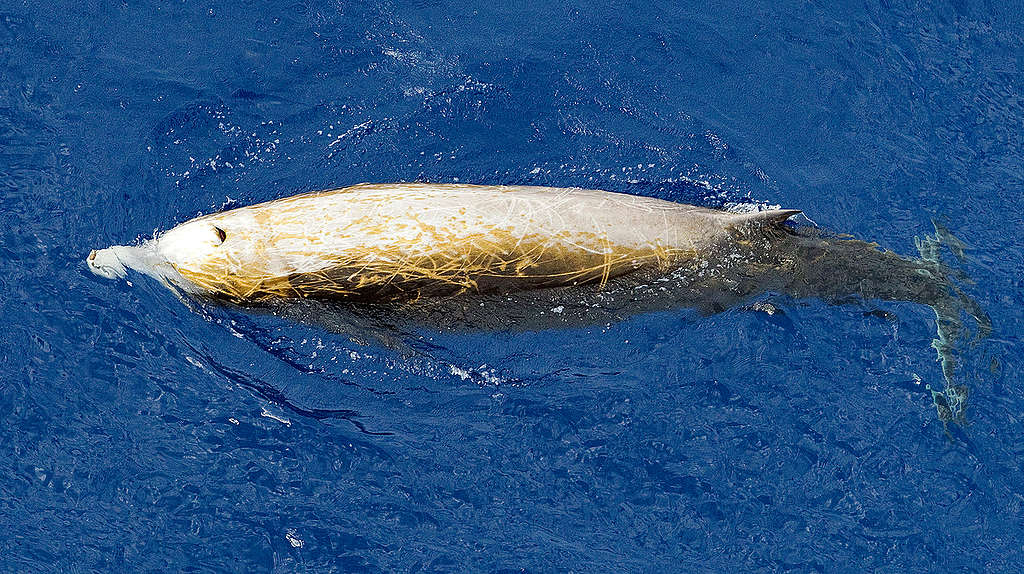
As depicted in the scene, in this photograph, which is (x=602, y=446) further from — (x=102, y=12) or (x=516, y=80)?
(x=102, y=12)

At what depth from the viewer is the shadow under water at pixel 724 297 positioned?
247 inches

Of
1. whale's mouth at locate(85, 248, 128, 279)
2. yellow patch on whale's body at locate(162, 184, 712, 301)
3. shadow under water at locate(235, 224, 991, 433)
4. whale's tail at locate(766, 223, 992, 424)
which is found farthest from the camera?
whale's tail at locate(766, 223, 992, 424)

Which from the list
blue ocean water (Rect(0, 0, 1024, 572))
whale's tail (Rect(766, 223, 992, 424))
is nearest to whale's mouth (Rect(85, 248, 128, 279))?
blue ocean water (Rect(0, 0, 1024, 572))

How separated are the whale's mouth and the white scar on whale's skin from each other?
22cm

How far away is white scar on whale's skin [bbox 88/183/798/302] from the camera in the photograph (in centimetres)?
590

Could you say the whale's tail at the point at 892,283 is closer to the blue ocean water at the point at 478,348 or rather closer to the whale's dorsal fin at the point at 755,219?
the blue ocean water at the point at 478,348

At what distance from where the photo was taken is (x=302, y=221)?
594 centimetres

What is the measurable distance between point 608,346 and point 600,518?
1369 millimetres

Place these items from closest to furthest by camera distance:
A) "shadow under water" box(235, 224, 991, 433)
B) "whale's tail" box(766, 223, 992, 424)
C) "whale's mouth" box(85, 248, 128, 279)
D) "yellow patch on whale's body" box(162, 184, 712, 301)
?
"yellow patch on whale's body" box(162, 184, 712, 301), "shadow under water" box(235, 224, 991, 433), "whale's mouth" box(85, 248, 128, 279), "whale's tail" box(766, 223, 992, 424)

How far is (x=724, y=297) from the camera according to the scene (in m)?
6.56

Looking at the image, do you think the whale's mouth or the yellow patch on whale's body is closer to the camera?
the yellow patch on whale's body

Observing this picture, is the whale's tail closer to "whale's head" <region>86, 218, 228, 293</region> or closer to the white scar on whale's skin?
the white scar on whale's skin

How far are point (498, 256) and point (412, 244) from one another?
625 mm

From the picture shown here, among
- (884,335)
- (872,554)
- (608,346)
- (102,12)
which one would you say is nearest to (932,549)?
(872,554)
